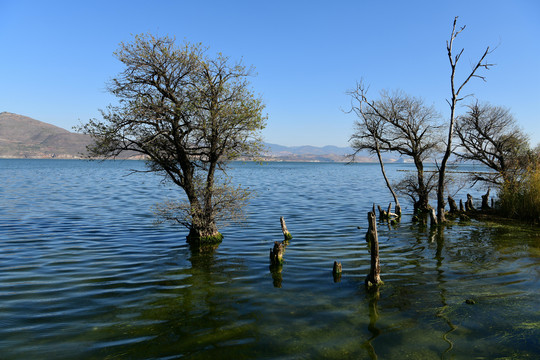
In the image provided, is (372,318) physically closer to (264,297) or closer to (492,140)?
(264,297)

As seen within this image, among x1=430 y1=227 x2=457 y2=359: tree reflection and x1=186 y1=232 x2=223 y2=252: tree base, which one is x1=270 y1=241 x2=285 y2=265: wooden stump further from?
x1=430 y1=227 x2=457 y2=359: tree reflection

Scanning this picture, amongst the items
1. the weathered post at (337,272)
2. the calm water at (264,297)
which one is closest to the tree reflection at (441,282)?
the calm water at (264,297)

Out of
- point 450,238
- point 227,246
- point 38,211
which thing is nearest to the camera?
point 227,246

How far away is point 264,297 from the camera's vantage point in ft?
42.9

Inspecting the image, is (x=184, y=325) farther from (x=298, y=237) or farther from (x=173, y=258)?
(x=298, y=237)

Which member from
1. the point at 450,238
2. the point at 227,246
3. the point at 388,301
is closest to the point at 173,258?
the point at 227,246

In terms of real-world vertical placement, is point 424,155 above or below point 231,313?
above

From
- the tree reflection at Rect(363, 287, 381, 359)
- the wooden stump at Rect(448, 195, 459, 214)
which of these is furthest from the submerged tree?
the wooden stump at Rect(448, 195, 459, 214)

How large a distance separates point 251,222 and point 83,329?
1946 centimetres

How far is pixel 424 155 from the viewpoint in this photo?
32.5 m

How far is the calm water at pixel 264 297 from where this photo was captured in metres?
9.44

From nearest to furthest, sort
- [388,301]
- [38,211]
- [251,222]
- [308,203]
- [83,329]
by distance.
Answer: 1. [83,329]
2. [388,301]
3. [251,222]
4. [38,211]
5. [308,203]

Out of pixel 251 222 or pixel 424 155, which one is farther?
pixel 424 155

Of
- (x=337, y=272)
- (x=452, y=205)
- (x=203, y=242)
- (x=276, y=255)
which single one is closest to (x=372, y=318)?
(x=337, y=272)
